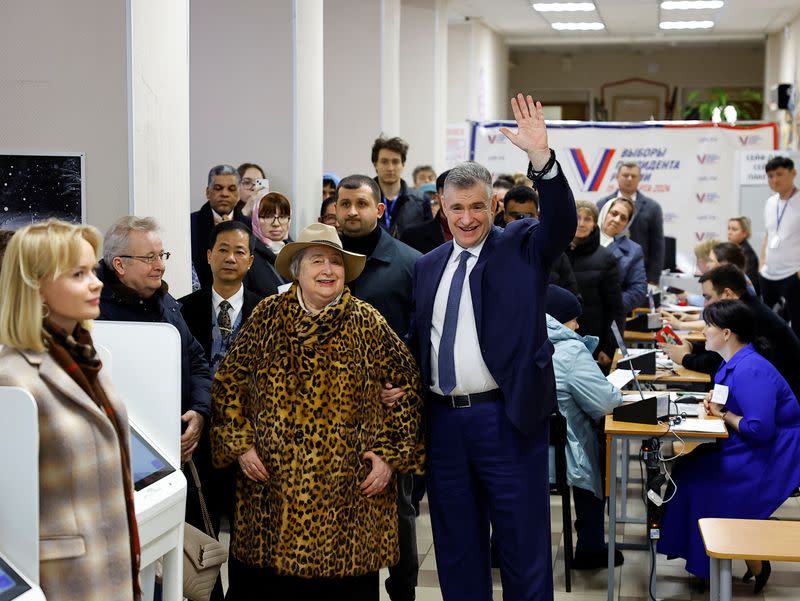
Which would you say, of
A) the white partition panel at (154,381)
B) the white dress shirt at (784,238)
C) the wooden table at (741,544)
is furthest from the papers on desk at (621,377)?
the white dress shirt at (784,238)

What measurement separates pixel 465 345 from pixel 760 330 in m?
3.06

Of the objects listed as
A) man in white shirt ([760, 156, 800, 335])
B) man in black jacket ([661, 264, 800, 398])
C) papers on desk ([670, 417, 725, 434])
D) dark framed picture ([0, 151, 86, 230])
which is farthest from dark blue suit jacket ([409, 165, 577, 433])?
man in white shirt ([760, 156, 800, 335])

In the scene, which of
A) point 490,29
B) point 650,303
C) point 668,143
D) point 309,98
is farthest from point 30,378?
point 490,29

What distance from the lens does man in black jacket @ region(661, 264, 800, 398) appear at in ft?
19.9

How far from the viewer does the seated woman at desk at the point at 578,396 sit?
4809 mm

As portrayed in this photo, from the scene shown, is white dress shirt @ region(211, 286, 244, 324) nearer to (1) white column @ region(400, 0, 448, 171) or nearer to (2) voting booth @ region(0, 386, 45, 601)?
(2) voting booth @ region(0, 386, 45, 601)

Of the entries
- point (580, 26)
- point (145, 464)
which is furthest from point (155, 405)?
point (580, 26)

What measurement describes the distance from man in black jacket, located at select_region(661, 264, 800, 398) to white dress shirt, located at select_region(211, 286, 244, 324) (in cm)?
278

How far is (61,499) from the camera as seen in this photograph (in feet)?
7.52

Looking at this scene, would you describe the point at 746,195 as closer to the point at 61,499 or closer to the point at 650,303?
the point at 650,303

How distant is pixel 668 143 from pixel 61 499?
11009 mm

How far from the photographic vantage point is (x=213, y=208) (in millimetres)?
6371

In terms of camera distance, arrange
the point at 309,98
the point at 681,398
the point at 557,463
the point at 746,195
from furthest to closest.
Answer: the point at 746,195 < the point at 309,98 < the point at 681,398 < the point at 557,463

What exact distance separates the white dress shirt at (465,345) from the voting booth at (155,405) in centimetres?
96
